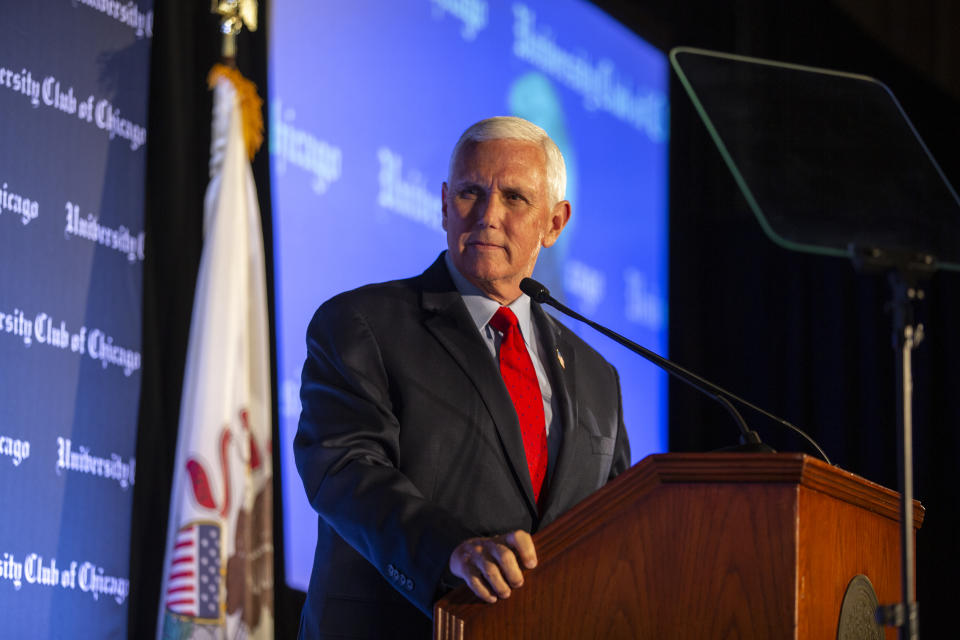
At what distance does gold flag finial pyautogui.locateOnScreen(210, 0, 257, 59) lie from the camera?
3619 mm

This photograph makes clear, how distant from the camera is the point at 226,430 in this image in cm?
344

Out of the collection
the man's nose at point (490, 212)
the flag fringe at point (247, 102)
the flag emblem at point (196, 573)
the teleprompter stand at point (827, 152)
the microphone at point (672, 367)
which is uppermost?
the flag fringe at point (247, 102)

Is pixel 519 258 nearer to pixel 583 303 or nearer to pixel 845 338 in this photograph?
pixel 583 303

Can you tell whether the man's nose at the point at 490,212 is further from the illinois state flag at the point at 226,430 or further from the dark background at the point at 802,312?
the dark background at the point at 802,312

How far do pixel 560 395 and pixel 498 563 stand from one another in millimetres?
671

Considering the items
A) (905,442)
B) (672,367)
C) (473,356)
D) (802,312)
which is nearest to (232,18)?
(473,356)

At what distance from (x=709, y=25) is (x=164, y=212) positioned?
3.86 m

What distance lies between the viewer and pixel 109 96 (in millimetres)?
3547

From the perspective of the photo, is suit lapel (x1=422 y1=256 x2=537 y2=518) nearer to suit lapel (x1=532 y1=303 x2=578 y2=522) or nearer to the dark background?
suit lapel (x1=532 y1=303 x2=578 y2=522)

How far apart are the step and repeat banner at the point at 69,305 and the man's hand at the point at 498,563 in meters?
2.01

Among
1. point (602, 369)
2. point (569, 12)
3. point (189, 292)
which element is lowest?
point (602, 369)

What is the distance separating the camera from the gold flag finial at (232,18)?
362cm

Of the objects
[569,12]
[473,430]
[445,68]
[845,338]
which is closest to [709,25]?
[569,12]

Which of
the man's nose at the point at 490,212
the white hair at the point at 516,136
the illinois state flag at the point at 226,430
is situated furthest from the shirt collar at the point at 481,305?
the illinois state flag at the point at 226,430
